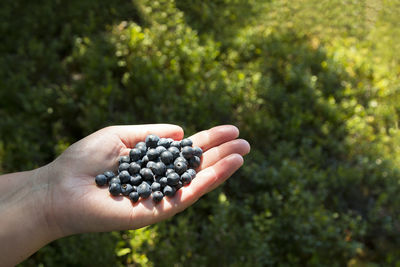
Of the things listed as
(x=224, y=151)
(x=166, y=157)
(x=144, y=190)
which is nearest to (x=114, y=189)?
(x=144, y=190)

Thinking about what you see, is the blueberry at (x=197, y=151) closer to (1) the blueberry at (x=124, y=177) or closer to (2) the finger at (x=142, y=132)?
(2) the finger at (x=142, y=132)

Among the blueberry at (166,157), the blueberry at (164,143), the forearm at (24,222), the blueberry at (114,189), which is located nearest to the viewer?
the forearm at (24,222)

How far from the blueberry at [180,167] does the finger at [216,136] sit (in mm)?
295

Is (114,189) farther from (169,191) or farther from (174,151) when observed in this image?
(174,151)

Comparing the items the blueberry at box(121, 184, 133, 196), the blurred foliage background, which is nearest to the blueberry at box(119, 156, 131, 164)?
the blueberry at box(121, 184, 133, 196)

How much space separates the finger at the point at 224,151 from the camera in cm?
273

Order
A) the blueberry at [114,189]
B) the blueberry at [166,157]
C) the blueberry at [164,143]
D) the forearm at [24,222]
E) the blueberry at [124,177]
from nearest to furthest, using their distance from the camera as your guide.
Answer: the forearm at [24,222]
the blueberry at [114,189]
the blueberry at [124,177]
the blueberry at [166,157]
the blueberry at [164,143]

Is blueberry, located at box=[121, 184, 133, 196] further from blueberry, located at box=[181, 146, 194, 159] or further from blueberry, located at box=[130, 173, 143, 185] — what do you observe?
blueberry, located at box=[181, 146, 194, 159]

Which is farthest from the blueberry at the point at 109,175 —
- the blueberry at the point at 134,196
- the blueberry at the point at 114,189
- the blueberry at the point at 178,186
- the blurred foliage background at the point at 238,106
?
the blurred foliage background at the point at 238,106

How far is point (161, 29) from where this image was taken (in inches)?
183

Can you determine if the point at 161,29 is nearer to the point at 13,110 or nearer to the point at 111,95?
the point at 111,95

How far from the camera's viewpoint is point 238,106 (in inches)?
173

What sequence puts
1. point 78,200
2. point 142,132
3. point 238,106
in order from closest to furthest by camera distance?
point 78,200 < point 142,132 < point 238,106

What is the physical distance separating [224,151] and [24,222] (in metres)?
1.30
